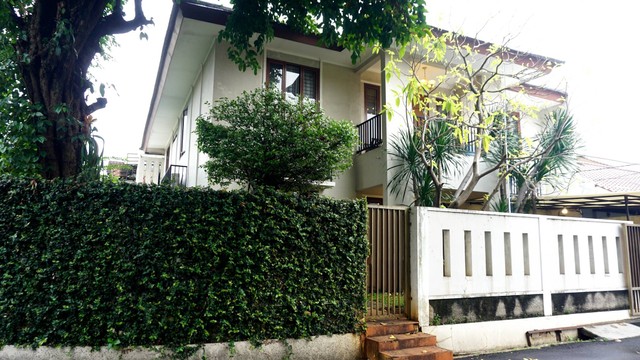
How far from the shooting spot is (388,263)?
6.30m

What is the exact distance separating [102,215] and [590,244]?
8.58 metres

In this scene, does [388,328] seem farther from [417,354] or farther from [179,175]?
[179,175]

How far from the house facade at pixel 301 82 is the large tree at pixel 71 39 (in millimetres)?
2545

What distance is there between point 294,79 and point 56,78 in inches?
225

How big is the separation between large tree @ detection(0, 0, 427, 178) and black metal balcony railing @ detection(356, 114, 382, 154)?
3742 millimetres

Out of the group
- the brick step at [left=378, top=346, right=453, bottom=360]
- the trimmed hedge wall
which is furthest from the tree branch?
the brick step at [left=378, top=346, right=453, bottom=360]

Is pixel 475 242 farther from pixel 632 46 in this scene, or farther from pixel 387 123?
pixel 632 46

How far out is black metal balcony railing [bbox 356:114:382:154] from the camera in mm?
10312

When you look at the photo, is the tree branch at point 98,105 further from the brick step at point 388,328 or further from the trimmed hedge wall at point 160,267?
the brick step at point 388,328

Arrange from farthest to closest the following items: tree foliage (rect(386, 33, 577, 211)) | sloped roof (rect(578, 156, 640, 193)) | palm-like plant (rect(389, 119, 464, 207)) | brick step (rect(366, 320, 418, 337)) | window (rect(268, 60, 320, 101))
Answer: sloped roof (rect(578, 156, 640, 193)), window (rect(268, 60, 320, 101)), palm-like plant (rect(389, 119, 464, 207)), tree foliage (rect(386, 33, 577, 211)), brick step (rect(366, 320, 418, 337))

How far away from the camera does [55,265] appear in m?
4.53

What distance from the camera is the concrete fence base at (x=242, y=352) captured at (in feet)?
14.5

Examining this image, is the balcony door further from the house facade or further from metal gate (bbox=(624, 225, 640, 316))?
metal gate (bbox=(624, 225, 640, 316))

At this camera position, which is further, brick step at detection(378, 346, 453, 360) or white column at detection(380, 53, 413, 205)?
white column at detection(380, 53, 413, 205)
